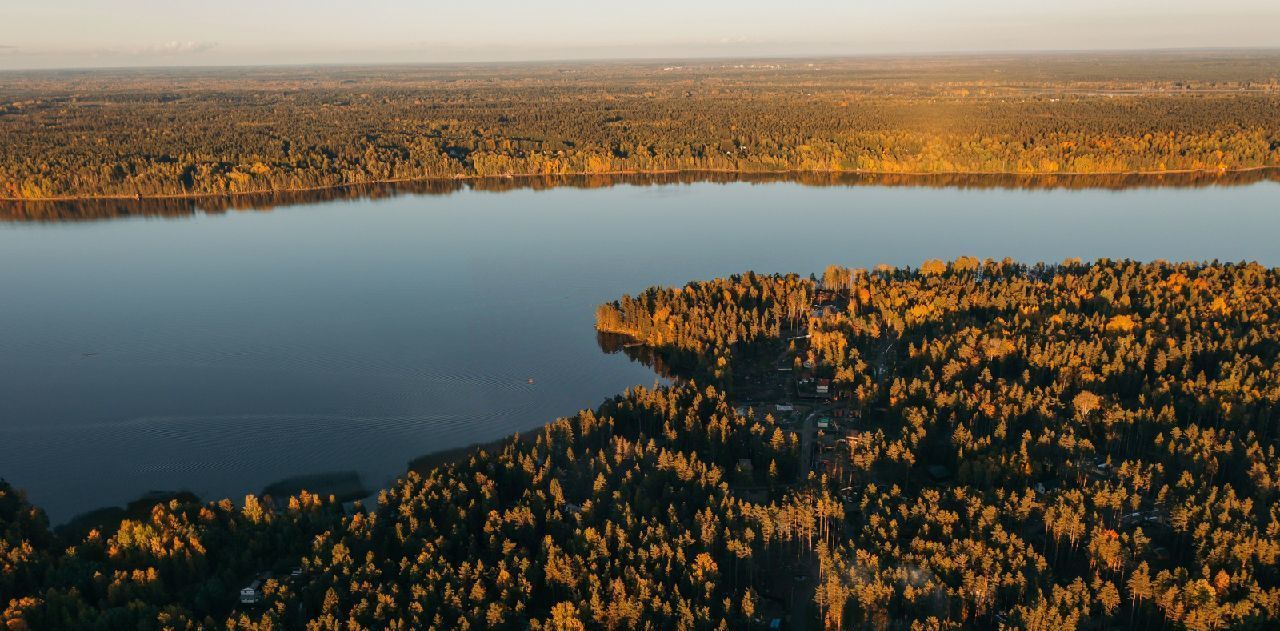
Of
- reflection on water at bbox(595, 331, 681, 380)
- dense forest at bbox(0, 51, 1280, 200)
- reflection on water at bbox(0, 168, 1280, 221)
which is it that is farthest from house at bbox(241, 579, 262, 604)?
dense forest at bbox(0, 51, 1280, 200)

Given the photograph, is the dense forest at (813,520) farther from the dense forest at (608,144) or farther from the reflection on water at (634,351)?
the dense forest at (608,144)

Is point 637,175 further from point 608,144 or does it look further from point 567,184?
point 608,144

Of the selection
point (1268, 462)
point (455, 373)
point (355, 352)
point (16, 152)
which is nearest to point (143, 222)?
point (16, 152)

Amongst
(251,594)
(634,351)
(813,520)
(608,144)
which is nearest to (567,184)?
(608,144)

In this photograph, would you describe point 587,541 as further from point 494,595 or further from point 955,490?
point 955,490

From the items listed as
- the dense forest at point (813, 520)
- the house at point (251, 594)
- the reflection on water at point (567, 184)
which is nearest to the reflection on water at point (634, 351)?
the dense forest at point (813, 520)

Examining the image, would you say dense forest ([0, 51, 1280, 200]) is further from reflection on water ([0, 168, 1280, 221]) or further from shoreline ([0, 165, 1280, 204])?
reflection on water ([0, 168, 1280, 221])
